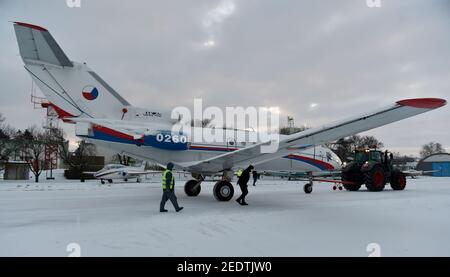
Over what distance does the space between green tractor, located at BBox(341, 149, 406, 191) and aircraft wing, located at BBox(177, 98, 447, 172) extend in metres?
8.90

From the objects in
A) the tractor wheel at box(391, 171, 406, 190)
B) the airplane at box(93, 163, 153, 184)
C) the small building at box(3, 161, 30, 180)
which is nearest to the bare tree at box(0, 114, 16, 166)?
the small building at box(3, 161, 30, 180)

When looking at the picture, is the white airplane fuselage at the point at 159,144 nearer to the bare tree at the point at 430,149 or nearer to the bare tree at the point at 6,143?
the bare tree at the point at 6,143

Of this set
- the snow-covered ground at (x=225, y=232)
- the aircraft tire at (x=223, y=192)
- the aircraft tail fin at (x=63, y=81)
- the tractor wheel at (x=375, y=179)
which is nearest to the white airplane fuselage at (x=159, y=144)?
the aircraft tail fin at (x=63, y=81)

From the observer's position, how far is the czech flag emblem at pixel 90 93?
40.5ft

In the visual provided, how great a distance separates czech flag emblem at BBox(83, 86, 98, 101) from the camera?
40.5 ft

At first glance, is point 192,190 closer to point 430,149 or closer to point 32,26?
point 32,26

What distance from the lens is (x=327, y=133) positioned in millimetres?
9148

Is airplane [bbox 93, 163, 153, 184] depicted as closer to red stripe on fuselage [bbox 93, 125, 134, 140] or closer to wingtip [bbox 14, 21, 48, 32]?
red stripe on fuselage [bbox 93, 125, 134, 140]

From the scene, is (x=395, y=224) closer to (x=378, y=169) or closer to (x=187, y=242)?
(x=187, y=242)

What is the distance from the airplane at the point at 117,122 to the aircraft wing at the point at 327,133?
0.13 ft

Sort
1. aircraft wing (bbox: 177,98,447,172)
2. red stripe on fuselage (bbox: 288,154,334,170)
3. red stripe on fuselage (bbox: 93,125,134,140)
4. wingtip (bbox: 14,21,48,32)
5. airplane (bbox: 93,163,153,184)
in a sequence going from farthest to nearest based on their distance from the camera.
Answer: airplane (bbox: 93,163,153,184)
red stripe on fuselage (bbox: 288,154,334,170)
red stripe on fuselage (bbox: 93,125,134,140)
wingtip (bbox: 14,21,48,32)
aircraft wing (bbox: 177,98,447,172)

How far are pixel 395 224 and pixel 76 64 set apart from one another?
12489mm

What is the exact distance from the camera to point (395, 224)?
7430 mm

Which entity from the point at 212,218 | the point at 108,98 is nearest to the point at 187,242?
the point at 212,218
